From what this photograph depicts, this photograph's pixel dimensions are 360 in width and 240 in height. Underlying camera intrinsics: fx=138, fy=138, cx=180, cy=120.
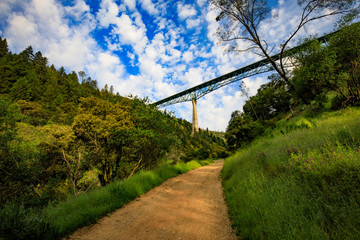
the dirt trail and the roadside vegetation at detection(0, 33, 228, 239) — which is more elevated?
the roadside vegetation at detection(0, 33, 228, 239)

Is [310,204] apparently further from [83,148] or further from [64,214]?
[83,148]

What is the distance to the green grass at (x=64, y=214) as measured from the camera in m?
2.51

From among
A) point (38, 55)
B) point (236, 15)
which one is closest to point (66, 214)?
point (236, 15)

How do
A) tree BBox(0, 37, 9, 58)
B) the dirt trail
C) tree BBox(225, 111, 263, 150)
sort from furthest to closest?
tree BBox(0, 37, 9, 58) < tree BBox(225, 111, 263, 150) < the dirt trail

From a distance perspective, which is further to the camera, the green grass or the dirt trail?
the dirt trail

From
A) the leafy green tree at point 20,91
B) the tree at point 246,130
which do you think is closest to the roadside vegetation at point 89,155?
the tree at point 246,130

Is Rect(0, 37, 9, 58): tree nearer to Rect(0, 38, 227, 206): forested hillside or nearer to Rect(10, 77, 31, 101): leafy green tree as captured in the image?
Rect(10, 77, 31, 101): leafy green tree

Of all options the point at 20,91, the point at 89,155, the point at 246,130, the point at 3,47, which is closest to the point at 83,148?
the point at 89,155

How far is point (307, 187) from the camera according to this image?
124 inches

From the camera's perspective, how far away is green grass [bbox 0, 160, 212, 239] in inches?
98.7

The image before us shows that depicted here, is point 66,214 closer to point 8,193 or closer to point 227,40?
point 8,193

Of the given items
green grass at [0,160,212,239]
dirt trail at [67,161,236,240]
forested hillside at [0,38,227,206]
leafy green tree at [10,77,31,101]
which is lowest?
dirt trail at [67,161,236,240]

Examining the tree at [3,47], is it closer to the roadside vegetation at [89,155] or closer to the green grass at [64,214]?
the roadside vegetation at [89,155]

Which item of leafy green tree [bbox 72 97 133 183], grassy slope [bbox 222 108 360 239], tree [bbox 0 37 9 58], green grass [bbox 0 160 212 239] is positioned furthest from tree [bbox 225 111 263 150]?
tree [bbox 0 37 9 58]
